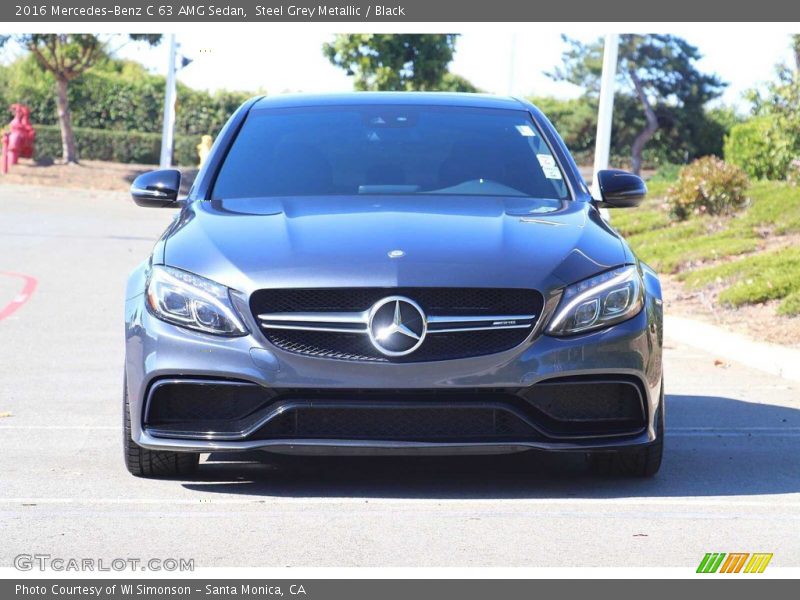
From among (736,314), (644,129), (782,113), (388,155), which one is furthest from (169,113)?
(388,155)

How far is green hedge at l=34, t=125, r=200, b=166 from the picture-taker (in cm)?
4684

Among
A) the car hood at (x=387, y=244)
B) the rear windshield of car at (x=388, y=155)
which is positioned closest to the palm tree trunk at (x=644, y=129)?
the rear windshield of car at (x=388, y=155)

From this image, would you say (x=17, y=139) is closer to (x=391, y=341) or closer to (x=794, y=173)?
(x=794, y=173)

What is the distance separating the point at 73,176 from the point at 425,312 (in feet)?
114

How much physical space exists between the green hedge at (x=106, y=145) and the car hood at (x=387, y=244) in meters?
41.6

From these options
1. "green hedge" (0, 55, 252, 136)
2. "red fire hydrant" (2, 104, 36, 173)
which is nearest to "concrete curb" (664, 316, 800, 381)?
"red fire hydrant" (2, 104, 36, 173)

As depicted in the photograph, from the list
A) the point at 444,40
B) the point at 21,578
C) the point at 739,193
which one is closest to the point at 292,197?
the point at 21,578

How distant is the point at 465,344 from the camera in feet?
17.9

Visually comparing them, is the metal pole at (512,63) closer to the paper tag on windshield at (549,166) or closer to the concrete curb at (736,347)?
the concrete curb at (736,347)

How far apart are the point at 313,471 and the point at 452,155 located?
66.0 inches

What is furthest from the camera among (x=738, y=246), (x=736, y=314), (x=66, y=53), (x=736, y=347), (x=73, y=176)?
(x=66, y=53)

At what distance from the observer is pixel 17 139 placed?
132 ft

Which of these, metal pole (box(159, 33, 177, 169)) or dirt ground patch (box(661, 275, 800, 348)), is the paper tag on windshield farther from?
metal pole (box(159, 33, 177, 169))

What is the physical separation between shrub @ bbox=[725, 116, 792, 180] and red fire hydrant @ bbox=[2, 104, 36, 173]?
734 inches
